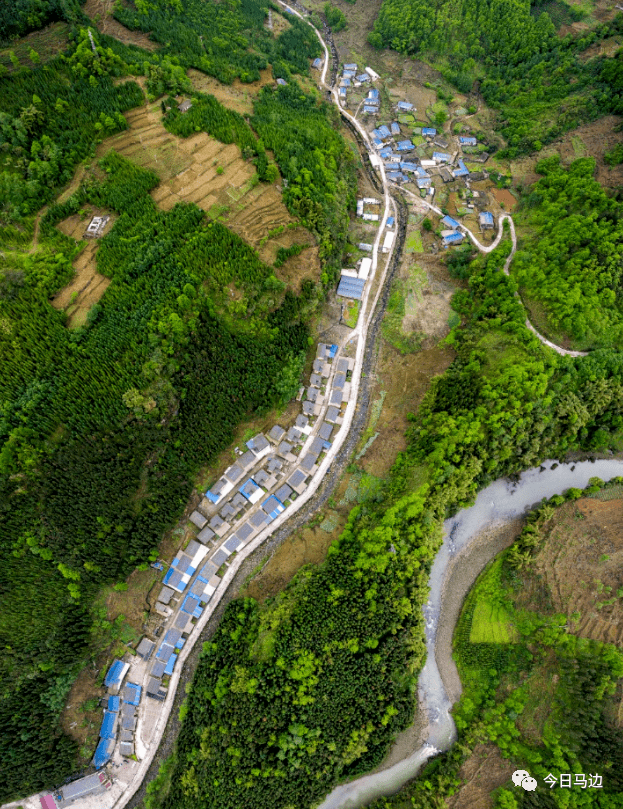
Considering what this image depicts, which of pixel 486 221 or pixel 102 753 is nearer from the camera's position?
pixel 102 753

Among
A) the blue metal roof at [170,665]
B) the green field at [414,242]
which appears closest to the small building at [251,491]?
the blue metal roof at [170,665]

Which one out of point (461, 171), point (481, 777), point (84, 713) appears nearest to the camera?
point (481, 777)

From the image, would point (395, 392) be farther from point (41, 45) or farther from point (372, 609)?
point (41, 45)

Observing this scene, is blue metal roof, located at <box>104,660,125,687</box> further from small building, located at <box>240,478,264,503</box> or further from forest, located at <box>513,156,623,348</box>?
forest, located at <box>513,156,623,348</box>

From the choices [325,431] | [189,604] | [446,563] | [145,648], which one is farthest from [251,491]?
[446,563]

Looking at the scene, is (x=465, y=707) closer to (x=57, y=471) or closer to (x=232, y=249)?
(x=57, y=471)

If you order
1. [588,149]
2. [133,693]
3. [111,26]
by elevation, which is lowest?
[133,693]

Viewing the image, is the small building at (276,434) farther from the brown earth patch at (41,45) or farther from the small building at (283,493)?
the brown earth patch at (41,45)
